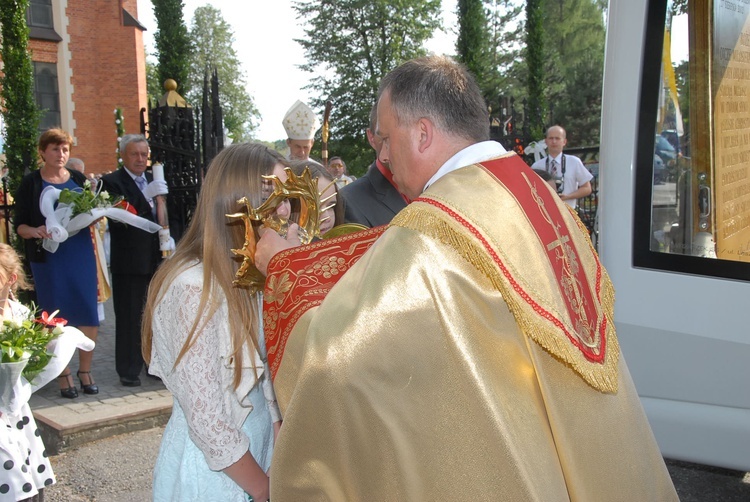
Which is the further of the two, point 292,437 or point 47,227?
point 47,227

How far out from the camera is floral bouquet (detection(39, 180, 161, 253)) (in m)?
5.45

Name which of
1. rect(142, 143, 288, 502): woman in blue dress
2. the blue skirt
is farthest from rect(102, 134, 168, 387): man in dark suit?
rect(142, 143, 288, 502): woman in blue dress

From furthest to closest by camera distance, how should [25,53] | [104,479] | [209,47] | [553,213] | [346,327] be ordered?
[209,47], [25,53], [104,479], [553,213], [346,327]

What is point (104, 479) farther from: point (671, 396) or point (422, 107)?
point (422, 107)

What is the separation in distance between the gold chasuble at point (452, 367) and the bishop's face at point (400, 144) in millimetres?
155

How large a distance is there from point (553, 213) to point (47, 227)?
4587mm

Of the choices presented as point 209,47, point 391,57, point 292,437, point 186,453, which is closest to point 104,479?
point 186,453

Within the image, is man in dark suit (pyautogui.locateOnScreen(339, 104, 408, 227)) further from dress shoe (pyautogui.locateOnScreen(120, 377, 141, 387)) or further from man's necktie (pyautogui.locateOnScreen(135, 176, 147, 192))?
dress shoe (pyautogui.locateOnScreen(120, 377, 141, 387))

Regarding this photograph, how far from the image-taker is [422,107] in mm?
1912

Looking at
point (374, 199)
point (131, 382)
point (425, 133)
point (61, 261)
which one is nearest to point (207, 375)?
point (425, 133)

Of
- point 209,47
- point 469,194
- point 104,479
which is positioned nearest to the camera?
point 469,194

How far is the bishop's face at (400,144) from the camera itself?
194 centimetres

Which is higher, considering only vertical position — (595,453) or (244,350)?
(244,350)

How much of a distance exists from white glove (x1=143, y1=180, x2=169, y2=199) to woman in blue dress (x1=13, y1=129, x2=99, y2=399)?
1.82 ft
